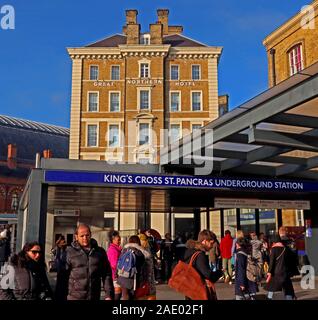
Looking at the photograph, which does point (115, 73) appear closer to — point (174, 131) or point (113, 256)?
point (174, 131)

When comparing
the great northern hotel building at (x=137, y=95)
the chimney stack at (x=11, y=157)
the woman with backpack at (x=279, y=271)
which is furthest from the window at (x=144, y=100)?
the woman with backpack at (x=279, y=271)

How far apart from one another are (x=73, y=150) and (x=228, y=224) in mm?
22745

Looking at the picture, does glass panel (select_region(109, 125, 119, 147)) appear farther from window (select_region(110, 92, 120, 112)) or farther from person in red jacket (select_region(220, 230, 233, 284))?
person in red jacket (select_region(220, 230, 233, 284))

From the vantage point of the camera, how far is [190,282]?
249 inches

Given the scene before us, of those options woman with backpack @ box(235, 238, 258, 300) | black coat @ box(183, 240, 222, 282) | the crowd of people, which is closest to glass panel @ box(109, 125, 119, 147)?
the crowd of people

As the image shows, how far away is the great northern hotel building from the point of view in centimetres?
4912

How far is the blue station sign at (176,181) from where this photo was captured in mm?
12797

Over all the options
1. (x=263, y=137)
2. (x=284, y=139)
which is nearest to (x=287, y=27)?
(x=284, y=139)

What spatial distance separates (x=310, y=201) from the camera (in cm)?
1717

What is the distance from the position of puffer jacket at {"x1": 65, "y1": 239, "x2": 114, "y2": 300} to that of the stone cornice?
77.7 feet

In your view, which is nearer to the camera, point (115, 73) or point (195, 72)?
point (115, 73)

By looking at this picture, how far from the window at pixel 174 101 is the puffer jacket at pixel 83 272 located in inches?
1771

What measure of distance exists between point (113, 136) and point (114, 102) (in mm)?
3948

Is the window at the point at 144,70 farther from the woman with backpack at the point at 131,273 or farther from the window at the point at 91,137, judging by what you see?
the woman with backpack at the point at 131,273
